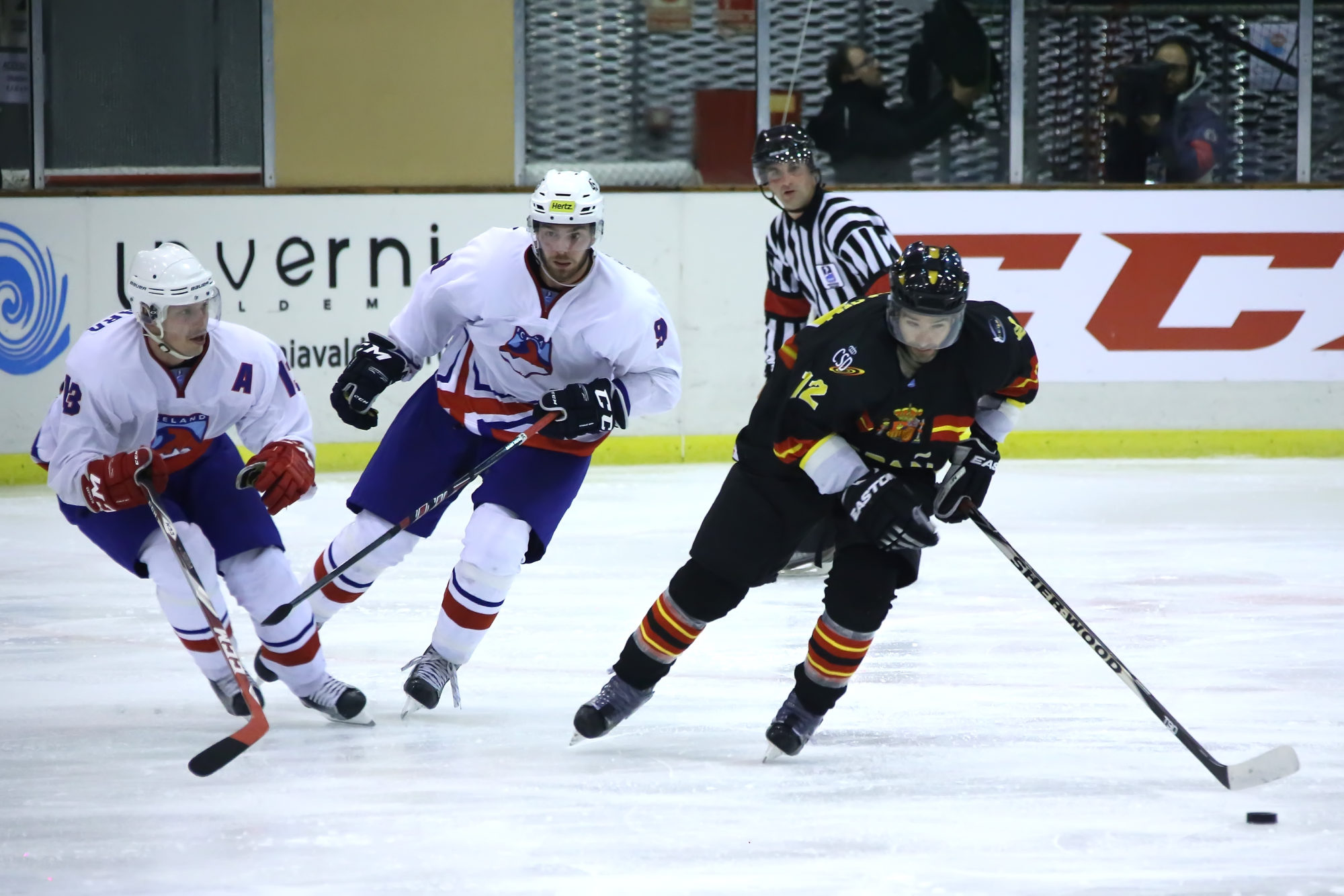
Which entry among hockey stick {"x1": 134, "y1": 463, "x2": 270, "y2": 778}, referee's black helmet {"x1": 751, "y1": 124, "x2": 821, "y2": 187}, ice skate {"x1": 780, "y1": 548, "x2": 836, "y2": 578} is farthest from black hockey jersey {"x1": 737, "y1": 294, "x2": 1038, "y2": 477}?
ice skate {"x1": 780, "y1": 548, "x2": 836, "y2": 578}

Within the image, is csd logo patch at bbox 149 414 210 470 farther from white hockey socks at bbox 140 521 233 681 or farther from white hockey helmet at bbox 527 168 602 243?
white hockey helmet at bbox 527 168 602 243

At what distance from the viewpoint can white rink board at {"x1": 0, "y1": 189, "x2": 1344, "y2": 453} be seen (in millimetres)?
6230

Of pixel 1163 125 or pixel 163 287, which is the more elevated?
pixel 1163 125

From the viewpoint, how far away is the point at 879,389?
2.57m

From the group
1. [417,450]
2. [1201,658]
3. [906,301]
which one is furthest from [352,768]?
[1201,658]

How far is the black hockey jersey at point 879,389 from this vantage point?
8.45 ft

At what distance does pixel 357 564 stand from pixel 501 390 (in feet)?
1.39

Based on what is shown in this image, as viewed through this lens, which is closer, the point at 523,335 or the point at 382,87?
the point at 523,335

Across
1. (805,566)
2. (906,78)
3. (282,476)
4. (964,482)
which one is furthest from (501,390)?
(906,78)

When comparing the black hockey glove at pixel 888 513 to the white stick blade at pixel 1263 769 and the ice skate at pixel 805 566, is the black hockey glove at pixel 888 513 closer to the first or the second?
the white stick blade at pixel 1263 769

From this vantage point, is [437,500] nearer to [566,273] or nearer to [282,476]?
[282,476]

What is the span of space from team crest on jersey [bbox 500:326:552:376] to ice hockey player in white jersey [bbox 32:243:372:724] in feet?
1.28

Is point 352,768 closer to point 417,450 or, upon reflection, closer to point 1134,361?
point 417,450

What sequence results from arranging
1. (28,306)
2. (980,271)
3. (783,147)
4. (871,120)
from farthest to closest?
(871,120) < (980,271) < (28,306) < (783,147)
